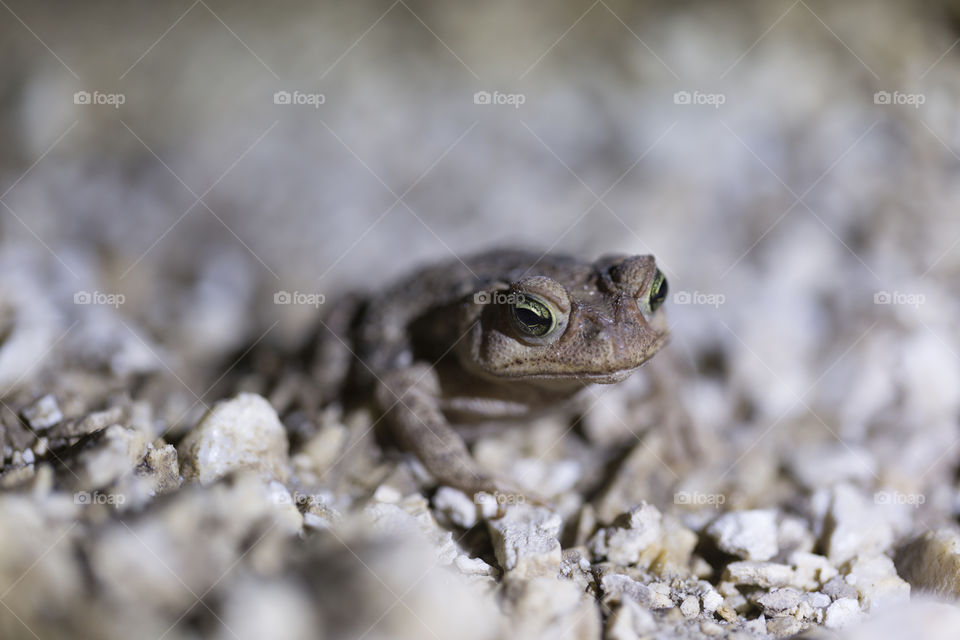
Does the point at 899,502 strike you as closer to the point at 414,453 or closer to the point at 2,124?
the point at 414,453

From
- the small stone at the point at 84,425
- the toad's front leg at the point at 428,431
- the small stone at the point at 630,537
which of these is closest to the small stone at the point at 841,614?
the small stone at the point at 630,537

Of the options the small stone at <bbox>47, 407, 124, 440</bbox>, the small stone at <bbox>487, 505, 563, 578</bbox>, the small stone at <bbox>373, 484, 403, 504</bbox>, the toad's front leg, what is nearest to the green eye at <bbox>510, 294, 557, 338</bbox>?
the toad's front leg

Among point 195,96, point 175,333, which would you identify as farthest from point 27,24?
point 175,333

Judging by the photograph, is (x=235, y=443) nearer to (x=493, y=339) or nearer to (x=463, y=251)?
(x=493, y=339)

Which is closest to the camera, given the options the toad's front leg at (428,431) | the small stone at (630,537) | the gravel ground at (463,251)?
the gravel ground at (463,251)

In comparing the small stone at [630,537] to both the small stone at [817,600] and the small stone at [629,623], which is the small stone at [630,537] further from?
the small stone at [817,600]

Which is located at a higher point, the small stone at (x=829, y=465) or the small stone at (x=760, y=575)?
the small stone at (x=829, y=465)

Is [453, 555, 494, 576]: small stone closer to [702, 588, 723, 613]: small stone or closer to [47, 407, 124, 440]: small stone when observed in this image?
[702, 588, 723, 613]: small stone
